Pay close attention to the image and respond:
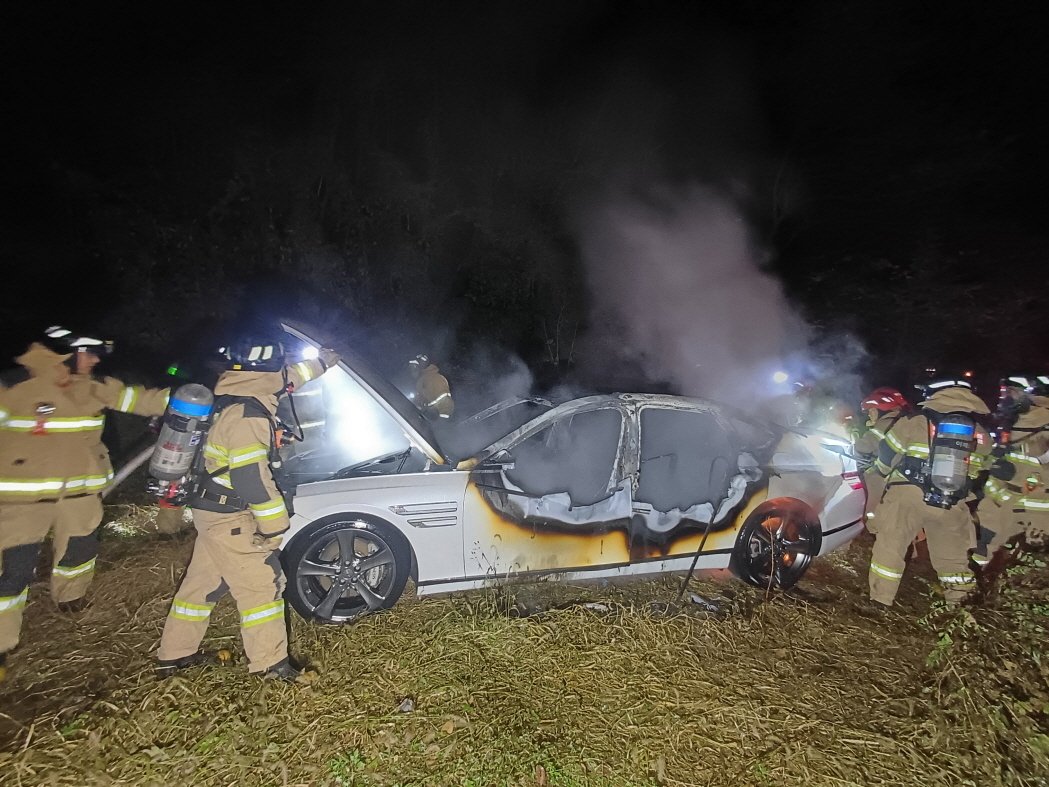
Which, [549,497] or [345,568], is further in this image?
[549,497]

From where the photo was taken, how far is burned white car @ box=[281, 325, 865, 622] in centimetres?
352

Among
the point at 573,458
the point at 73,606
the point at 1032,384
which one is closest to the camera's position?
the point at 73,606

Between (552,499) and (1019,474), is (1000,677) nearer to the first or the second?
(1019,474)

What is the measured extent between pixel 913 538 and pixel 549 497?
104 inches

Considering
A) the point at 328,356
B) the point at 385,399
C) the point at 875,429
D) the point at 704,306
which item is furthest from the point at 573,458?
the point at 704,306

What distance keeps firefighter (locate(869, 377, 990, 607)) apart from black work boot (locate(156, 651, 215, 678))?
175 inches

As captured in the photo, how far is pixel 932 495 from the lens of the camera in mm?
3768

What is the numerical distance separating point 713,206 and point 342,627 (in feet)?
31.5

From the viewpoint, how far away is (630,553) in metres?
3.93

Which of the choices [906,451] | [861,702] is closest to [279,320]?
[861,702]

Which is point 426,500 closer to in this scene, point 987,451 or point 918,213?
point 987,451

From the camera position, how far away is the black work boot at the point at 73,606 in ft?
11.8

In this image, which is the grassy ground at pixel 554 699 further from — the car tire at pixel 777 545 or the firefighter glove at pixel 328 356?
the firefighter glove at pixel 328 356

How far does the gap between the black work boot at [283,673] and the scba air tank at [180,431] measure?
Answer: 1132 millimetres
